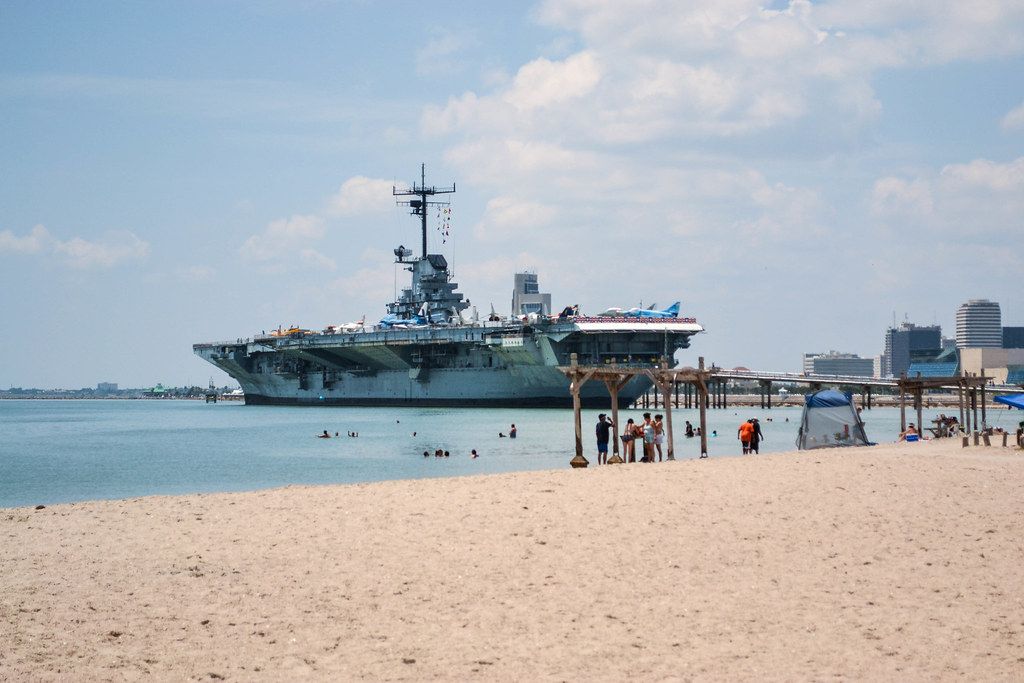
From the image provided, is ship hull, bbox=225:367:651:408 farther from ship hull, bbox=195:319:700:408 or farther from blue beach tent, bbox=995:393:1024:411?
blue beach tent, bbox=995:393:1024:411

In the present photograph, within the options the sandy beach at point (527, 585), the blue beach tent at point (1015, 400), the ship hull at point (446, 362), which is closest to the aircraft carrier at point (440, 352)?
the ship hull at point (446, 362)

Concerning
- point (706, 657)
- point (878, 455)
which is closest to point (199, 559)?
point (706, 657)

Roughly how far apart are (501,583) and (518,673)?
2.38 m

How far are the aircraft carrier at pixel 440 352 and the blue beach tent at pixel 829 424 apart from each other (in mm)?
38234

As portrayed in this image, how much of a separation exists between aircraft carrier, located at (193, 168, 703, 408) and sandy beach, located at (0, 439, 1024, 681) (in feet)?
173

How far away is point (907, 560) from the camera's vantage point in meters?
13.6

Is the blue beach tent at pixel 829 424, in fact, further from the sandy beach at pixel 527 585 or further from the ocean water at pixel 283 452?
the sandy beach at pixel 527 585

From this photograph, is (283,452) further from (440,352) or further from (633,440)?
(440,352)

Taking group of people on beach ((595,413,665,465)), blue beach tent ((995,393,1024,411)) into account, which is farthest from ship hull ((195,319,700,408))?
group of people on beach ((595,413,665,465))

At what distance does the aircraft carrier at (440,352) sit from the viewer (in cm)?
7569

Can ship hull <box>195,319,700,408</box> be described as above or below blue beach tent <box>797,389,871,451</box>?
above

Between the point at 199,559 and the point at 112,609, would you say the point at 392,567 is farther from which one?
the point at 112,609

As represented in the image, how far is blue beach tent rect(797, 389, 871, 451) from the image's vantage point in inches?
1163

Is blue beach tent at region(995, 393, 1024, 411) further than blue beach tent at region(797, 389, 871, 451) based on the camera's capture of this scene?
Yes
